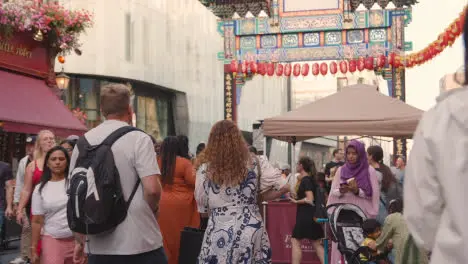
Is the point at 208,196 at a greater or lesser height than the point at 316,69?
lesser

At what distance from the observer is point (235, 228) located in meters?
5.52

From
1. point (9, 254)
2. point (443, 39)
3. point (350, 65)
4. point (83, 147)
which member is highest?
point (443, 39)

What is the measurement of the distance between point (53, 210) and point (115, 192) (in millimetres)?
2065

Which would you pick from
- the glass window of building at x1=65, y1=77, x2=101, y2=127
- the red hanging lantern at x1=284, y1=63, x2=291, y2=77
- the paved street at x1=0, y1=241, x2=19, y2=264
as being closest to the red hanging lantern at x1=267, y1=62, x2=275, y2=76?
the red hanging lantern at x1=284, y1=63, x2=291, y2=77

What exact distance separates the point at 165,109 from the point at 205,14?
21.3ft

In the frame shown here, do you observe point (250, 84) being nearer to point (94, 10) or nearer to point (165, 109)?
point (165, 109)

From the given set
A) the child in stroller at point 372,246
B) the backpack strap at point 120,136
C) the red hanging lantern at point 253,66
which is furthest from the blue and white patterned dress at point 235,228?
the red hanging lantern at point 253,66

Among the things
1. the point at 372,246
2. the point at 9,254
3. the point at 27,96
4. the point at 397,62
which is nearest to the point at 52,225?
the point at 372,246

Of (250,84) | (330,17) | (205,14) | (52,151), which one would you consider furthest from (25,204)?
(250,84)

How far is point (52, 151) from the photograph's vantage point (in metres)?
6.21

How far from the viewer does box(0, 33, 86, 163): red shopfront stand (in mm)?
12992

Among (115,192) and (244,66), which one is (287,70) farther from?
(115,192)

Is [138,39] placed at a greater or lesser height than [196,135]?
greater

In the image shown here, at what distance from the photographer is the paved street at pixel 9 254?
1109cm
